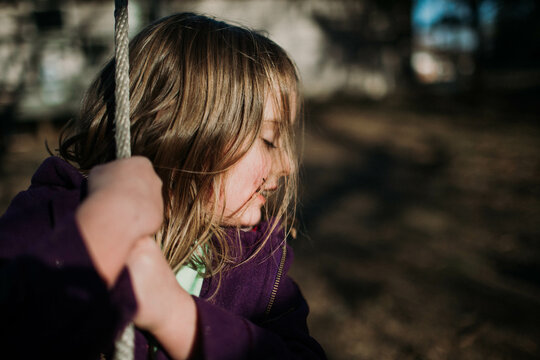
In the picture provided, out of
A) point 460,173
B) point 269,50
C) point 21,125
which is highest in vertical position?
point 269,50

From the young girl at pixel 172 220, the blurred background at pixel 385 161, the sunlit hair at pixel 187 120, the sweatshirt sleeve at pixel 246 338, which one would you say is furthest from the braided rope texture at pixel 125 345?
the blurred background at pixel 385 161

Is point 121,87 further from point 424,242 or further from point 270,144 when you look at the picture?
point 424,242

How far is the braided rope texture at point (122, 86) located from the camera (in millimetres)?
853

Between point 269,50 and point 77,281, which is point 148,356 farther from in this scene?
point 269,50

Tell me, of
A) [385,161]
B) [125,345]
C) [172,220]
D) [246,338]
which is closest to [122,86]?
[172,220]

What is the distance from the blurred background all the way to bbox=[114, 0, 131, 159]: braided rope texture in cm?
99

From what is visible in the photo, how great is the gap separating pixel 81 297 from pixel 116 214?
A: 143 millimetres

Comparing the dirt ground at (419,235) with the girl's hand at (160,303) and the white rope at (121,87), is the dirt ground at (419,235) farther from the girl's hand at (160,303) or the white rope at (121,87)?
the white rope at (121,87)

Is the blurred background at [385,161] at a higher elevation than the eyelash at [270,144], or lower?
lower

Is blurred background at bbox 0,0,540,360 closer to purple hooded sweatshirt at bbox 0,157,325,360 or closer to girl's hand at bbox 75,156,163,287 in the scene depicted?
purple hooded sweatshirt at bbox 0,157,325,360

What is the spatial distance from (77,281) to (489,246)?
4328mm

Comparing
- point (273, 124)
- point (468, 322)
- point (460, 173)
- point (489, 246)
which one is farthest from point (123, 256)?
point (460, 173)

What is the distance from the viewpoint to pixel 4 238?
2.66 ft

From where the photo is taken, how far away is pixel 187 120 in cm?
113
